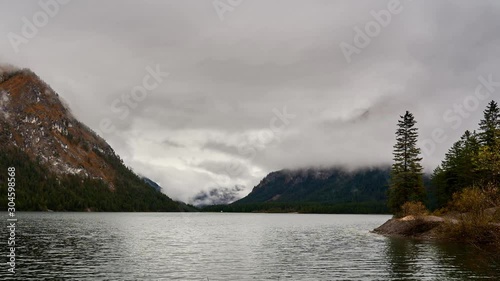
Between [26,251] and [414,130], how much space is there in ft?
310

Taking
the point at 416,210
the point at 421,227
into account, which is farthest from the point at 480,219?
the point at 416,210

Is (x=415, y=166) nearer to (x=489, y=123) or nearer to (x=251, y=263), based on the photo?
(x=489, y=123)

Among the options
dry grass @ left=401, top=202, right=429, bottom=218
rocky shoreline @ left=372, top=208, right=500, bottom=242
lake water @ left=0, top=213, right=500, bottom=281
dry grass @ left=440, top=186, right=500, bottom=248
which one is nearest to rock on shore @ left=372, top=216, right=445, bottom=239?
rocky shoreline @ left=372, top=208, right=500, bottom=242

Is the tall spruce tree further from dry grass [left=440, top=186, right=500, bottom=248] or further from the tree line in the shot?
dry grass [left=440, top=186, right=500, bottom=248]

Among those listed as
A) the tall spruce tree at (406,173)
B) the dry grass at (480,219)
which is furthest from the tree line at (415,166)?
the dry grass at (480,219)

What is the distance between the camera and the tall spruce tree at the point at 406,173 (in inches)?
4281

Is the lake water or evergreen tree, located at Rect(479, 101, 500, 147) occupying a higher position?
evergreen tree, located at Rect(479, 101, 500, 147)

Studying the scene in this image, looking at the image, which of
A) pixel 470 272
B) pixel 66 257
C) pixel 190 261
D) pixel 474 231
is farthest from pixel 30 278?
pixel 474 231

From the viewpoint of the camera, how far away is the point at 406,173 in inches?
4286

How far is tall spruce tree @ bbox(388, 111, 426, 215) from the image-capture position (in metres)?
109

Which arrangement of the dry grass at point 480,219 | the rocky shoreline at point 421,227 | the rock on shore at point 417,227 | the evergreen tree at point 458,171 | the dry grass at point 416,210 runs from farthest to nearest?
the evergreen tree at point 458,171 < the dry grass at point 416,210 < the rock on shore at point 417,227 < the rocky shoreline at point 421,227 < the dry grass at point 480,219

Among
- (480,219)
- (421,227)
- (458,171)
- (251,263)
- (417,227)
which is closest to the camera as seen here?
(251,263)

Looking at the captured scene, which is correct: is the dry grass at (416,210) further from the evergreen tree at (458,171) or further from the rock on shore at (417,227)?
the evergreen tree at (458,171)

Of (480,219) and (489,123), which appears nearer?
(480,219)
